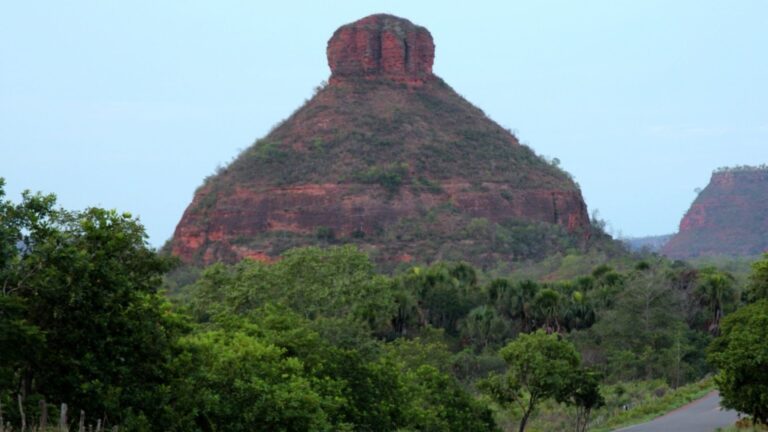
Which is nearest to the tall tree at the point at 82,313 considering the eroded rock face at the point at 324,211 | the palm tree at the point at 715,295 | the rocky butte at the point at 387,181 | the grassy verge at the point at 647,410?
the grassy verge at the point at 647,410

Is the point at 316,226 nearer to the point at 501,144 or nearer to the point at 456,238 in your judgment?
the point at 456,238

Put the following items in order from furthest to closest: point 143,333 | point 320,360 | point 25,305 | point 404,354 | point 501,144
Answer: point 501,144 < point 404,354 < point 320,360 < point 143,333 < point 25,305

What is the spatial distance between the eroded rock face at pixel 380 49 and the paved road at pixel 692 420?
79053 mm

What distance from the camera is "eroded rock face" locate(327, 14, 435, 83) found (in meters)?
115

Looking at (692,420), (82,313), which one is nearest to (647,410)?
(692,420)

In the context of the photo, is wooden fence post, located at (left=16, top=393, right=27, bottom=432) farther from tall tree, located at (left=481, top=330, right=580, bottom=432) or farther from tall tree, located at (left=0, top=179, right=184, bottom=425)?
tall tree, located at (left=481, top=330, right=580, bottom=432)

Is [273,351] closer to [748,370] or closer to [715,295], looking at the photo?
[748,370]

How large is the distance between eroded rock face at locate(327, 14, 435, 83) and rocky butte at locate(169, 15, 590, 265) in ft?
0.35

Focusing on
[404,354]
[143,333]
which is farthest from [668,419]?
[143,333]

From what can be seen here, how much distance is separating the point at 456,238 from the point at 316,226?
455 inches

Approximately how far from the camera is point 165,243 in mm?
106812

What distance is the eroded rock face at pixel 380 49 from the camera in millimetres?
114938

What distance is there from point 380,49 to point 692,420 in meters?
83.7

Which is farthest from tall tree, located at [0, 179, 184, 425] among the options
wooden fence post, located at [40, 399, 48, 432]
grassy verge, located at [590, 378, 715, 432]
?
grassy verge, located at [590, 378, 715, 432]
